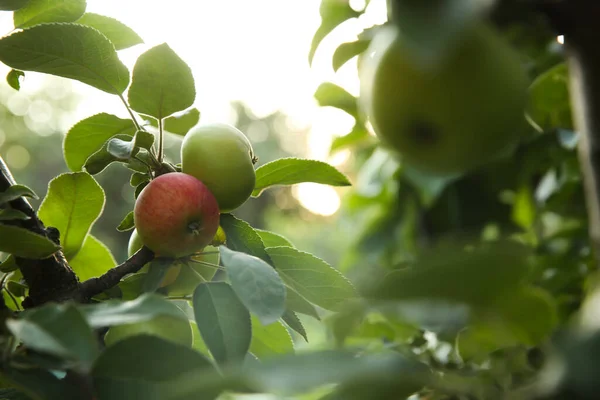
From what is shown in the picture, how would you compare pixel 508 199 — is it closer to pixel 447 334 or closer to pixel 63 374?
pixel 447 334

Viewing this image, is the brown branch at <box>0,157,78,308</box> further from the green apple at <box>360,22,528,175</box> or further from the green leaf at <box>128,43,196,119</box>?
the green apple at <box>360,22,528,175</box>

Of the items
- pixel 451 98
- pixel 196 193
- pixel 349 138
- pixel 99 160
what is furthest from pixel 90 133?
pixel 349 138

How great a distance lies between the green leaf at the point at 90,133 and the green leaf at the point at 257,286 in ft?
0.87

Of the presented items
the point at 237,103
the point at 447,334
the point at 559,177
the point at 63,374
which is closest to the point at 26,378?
the point at 63,374

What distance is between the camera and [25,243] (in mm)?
495

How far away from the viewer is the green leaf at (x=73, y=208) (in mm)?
644

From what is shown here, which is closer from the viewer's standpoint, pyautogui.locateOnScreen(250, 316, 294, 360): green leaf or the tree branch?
the tree branch

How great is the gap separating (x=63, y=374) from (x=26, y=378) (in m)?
0.10

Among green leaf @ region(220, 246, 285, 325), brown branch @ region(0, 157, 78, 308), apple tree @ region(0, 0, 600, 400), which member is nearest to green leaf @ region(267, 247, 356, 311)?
apple tree @ region(0, 0, 600, 400)

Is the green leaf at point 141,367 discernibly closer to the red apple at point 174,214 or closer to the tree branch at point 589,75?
the red apple at point 174,214

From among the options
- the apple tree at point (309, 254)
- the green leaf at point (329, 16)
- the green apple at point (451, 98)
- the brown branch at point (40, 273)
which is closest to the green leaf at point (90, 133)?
the apple tree at point (309, 254)

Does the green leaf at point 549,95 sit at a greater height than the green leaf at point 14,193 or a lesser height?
greater

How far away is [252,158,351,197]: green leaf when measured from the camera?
643 millimetres

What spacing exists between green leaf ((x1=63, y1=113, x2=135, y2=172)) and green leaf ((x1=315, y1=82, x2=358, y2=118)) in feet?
0.86
